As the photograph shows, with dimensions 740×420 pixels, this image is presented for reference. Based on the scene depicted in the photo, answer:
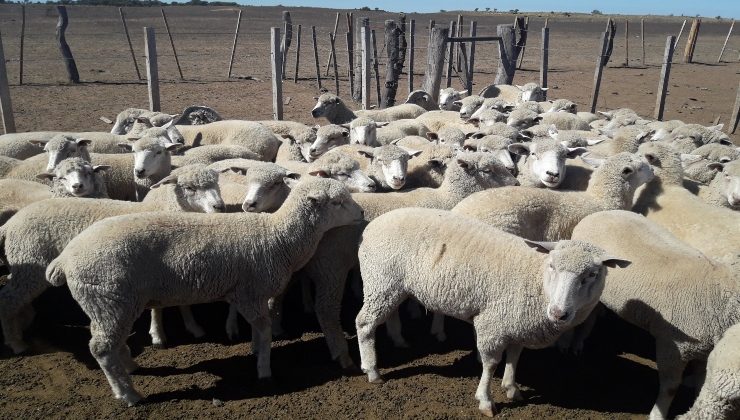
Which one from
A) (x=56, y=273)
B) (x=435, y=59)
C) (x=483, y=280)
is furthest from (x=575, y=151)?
(x=435, y=59)

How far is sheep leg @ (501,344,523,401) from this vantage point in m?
4.46

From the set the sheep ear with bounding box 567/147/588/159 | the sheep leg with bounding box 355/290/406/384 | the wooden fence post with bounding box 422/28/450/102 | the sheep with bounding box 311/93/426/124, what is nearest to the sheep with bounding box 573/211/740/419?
the sheep leg with bounding box 355/290/406/384

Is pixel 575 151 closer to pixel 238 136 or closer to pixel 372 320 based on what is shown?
pixel 372 320

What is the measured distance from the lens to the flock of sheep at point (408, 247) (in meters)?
4.02

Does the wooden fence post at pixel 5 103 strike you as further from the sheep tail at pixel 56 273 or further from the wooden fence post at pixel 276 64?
the sheep tail at pixel 56 273

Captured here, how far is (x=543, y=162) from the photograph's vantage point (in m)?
5.96

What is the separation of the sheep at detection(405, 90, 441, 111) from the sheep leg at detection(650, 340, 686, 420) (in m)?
8.37

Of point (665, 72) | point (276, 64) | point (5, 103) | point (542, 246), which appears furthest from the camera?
point (665, 72)

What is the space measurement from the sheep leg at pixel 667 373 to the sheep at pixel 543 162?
84.4 inches

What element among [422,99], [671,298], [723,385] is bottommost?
[723,385]

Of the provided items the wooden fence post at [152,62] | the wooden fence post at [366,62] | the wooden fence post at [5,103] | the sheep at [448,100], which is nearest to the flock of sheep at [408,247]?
the wooden fence post at [5,103]

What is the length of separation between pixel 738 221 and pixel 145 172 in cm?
583

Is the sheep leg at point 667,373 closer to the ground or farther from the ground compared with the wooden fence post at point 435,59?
closer to the ground

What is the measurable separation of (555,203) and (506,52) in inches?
367
